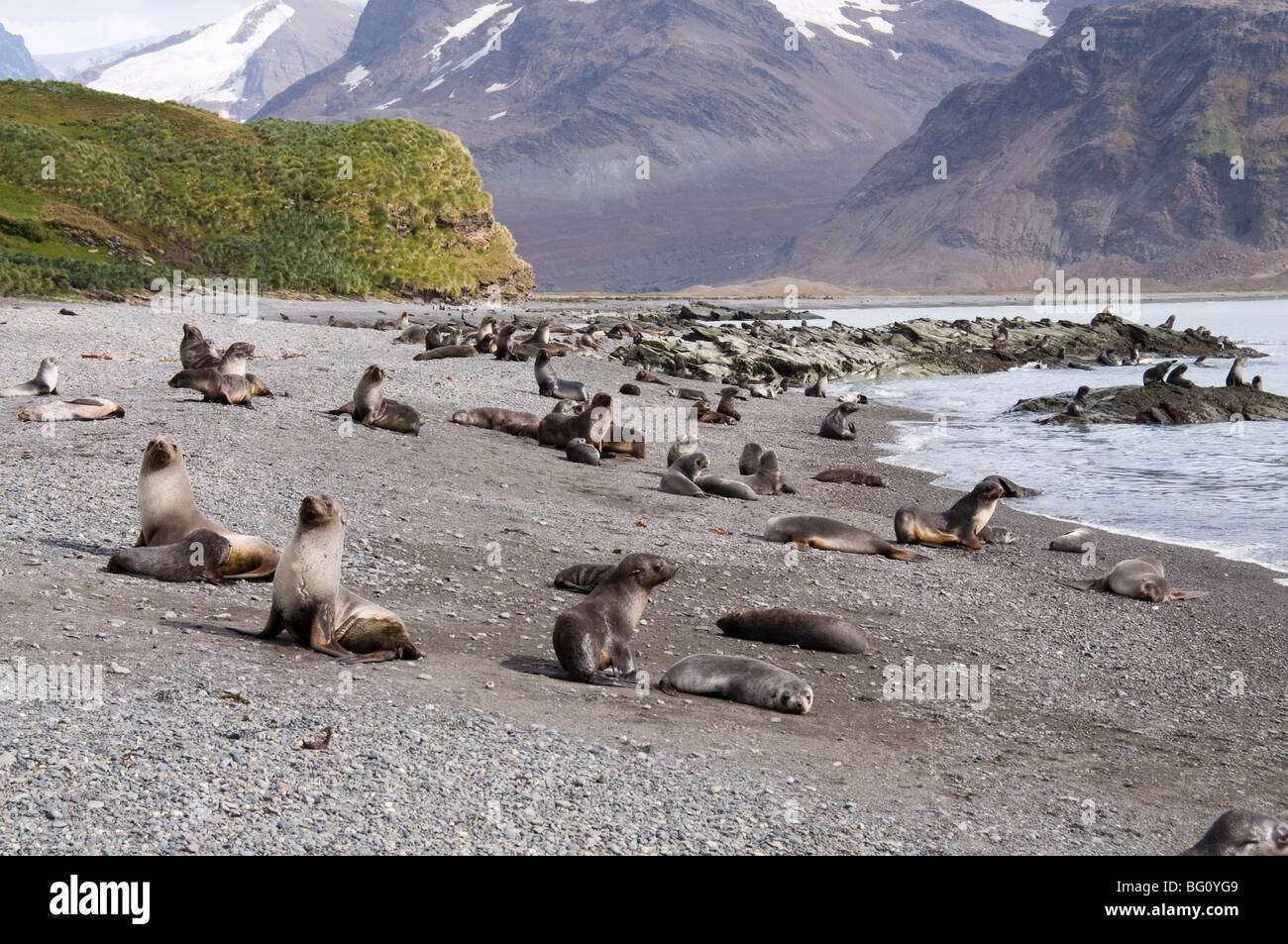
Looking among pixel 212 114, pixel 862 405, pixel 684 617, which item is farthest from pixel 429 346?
pixel 212 114

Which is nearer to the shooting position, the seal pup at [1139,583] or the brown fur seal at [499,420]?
the seal pup at [1139,583]

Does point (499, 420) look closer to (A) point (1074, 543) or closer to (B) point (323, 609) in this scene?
(A) point (1074, 543)

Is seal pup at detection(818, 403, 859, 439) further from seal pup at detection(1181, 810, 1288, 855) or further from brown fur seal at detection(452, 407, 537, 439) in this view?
seal pup at detection(1181, 810, 1288, 855)

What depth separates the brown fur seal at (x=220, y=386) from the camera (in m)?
14.4

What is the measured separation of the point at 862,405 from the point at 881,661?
66.0 feet

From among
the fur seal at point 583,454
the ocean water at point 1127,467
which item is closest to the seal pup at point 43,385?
the fur seal at point 583,454

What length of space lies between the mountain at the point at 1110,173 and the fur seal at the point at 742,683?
16257cm

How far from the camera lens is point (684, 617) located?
868 cm

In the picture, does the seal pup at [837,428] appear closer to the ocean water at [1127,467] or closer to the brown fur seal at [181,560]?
the ocean water at [1127,467]

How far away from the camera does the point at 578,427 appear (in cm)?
1563

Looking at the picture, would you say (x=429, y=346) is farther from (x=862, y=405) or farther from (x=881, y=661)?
(x=881, y=661)

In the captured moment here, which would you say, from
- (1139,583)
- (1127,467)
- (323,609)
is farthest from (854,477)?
(323,609)

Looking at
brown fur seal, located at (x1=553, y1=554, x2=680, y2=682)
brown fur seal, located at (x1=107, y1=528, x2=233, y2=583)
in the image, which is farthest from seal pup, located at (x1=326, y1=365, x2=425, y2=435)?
brown fur seal, located at (x1=553, y1=554, x2=680, y2=682)

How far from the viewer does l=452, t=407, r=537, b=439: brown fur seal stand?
16.2 m
